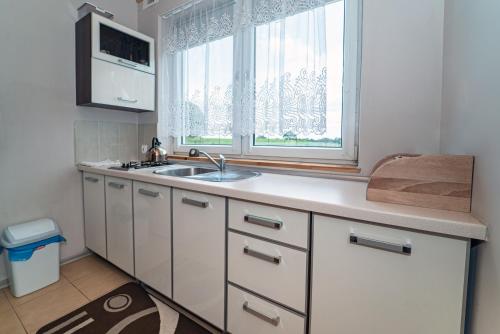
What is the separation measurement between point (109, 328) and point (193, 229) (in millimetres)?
760

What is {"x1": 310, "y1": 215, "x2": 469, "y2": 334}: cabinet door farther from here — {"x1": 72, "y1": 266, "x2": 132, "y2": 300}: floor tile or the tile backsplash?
the tile backsplash

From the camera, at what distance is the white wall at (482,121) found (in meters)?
0.61

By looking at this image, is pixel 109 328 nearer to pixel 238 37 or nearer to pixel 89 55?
pixel 89 55

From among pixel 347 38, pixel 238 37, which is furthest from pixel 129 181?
pixel 347 38

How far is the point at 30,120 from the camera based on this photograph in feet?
5.92

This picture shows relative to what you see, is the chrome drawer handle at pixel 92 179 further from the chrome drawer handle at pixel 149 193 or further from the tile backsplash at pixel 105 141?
the chrome drawer handle at pixel 149 193

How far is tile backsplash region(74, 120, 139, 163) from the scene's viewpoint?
2.09m

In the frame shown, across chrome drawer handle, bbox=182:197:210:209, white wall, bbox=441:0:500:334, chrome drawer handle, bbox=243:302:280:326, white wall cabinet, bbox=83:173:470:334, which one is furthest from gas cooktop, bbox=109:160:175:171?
white wall, bbox=441:0:500:334

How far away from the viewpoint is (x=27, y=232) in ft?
5.41

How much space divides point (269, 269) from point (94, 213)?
1.71m

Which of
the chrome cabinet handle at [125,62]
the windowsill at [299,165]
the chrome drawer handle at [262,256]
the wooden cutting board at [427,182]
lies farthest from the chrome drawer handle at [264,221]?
the chrome cabinet handle at [125,62]

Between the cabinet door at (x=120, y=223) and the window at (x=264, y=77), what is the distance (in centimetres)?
66

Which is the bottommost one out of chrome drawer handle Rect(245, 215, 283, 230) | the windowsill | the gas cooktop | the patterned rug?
the patterned rug

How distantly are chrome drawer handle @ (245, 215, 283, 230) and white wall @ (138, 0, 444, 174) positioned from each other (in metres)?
0.63
